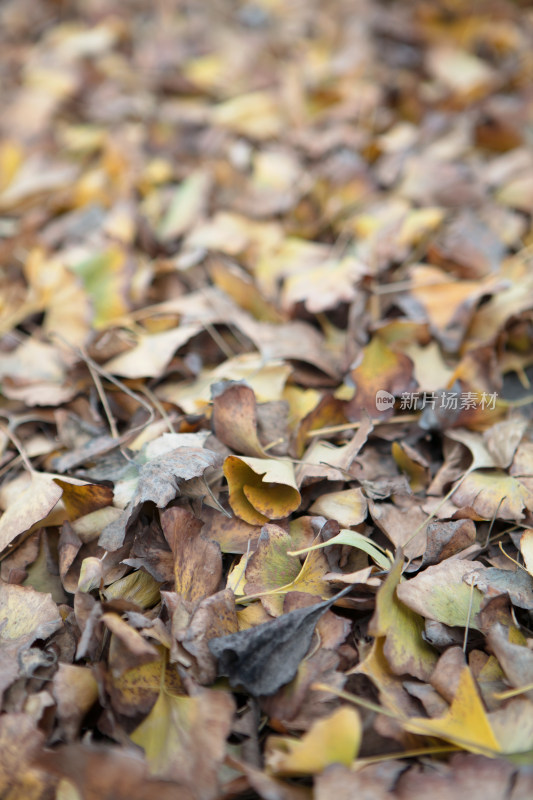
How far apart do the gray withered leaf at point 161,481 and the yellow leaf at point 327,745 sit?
0.74 feet

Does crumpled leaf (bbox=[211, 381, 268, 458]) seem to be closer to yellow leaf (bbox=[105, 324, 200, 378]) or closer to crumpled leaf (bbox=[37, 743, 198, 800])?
yellow leaf (bbox=[105, 324, 200, 378])

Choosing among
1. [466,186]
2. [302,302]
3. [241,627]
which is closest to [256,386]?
[302,302]

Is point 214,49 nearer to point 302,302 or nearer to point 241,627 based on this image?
point 302,302

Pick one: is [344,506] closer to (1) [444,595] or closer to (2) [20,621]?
(1) [444,595]

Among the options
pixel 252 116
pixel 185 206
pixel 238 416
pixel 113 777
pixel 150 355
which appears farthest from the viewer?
pixel 252 116

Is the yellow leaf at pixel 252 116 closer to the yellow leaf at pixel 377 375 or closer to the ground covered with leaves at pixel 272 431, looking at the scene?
the ground covered with leaves at pixel 272 431

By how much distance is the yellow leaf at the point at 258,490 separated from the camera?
1.93ft

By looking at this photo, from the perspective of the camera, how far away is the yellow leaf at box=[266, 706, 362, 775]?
43 centimetres

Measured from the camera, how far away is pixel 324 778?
16.7 inches

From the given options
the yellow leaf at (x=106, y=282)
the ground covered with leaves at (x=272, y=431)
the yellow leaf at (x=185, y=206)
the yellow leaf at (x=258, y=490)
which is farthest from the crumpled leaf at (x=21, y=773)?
the yellow leaf at (x=185, y=206)

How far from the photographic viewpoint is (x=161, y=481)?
1.91ft

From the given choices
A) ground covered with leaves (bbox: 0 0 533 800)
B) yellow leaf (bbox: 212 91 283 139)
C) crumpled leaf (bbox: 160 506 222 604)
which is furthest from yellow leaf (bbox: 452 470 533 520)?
yellow leaf (bbox: 212 91 283 139)

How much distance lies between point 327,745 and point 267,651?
0.09m

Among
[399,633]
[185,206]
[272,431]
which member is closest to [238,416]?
[272,431]
